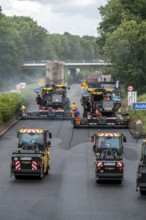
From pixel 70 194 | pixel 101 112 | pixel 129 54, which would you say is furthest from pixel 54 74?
pixel 70 194

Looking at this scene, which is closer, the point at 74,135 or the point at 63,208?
the point at 63,208

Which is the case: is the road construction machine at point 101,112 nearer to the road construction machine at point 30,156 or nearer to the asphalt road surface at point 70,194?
the asphalt road surface at point 70,194

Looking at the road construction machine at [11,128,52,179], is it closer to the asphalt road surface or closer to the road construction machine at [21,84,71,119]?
the asphalt road surface

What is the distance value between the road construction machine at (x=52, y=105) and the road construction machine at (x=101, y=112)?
9.67ft

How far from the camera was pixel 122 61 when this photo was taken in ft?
306

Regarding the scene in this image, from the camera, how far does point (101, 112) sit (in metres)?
61.9

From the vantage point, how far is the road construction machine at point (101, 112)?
188 ft

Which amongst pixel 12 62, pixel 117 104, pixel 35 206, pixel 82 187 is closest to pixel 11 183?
pixel 82 187

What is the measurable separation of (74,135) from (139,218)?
92.4ft

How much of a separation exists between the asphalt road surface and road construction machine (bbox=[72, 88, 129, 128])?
40.2 ft

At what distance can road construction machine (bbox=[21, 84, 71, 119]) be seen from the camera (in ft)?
215

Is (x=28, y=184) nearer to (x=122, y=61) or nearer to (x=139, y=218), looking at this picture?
(x=139, y=218)

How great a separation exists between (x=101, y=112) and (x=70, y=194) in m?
32.3

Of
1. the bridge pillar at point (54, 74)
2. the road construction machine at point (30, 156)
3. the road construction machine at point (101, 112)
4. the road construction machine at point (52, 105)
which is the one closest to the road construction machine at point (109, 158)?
the road construction machine at point (30, 156)
